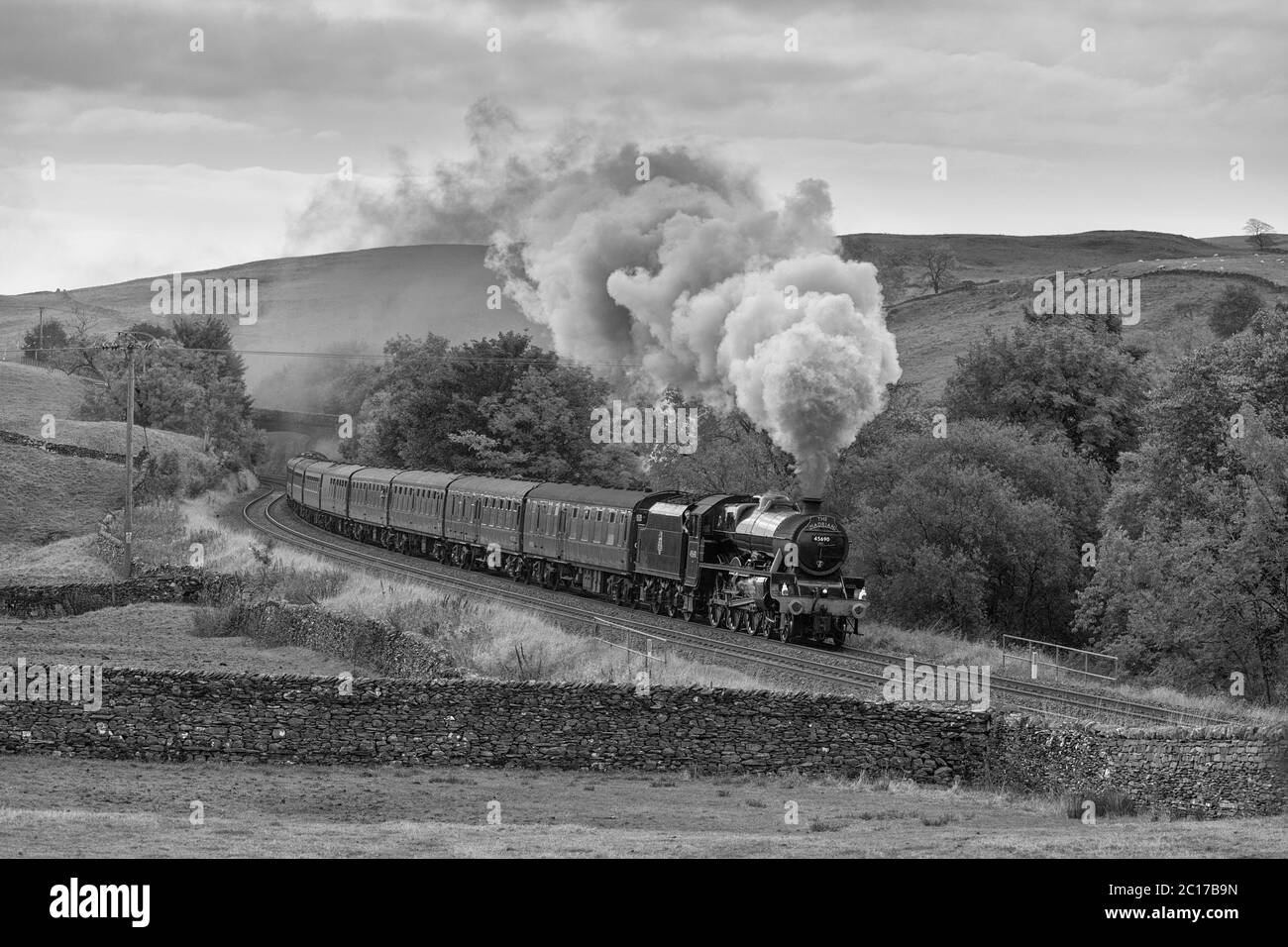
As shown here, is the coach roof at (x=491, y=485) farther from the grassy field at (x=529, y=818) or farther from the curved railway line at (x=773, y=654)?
the grassy field at (x=529, y=818)

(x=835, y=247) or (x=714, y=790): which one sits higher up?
(x=835, y=247)

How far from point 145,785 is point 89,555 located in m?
35.6

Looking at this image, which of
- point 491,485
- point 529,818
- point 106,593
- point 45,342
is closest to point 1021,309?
point 491,485

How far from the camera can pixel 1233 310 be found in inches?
4444

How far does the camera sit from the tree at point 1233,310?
363 ft

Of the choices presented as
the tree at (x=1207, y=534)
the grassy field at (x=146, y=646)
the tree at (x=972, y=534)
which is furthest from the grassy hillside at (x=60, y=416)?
the tree at (x=1207, y=534)

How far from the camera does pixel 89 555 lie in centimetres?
5444

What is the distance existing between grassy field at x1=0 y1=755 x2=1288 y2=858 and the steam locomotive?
496 inches

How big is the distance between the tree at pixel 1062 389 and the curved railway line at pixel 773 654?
30720 millimetres

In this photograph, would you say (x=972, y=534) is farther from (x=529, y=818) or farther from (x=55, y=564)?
(x=529, y=818)

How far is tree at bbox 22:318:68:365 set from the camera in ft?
427

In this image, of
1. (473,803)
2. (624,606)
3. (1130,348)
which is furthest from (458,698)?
(1130,348)

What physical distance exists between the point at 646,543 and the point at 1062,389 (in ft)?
119

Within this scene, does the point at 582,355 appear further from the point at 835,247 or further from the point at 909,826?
the point at 909,826
